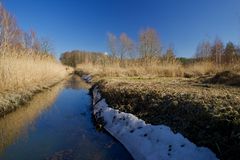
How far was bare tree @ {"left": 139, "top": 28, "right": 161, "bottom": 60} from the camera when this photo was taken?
68.4 feet

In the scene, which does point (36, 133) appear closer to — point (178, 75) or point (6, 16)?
point (6, 16)

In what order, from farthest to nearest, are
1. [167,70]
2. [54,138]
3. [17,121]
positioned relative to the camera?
[167,70] → [17,121] → [54,138]

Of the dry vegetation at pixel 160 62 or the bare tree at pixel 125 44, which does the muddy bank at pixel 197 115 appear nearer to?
the dry vegetation at pixel 160 62

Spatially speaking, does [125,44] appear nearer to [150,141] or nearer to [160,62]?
[160,62]

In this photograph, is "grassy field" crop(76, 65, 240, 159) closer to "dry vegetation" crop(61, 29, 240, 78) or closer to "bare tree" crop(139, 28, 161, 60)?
"dry vegetation" crop(61, 29, 240, 78)

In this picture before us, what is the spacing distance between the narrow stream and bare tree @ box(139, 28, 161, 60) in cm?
1495

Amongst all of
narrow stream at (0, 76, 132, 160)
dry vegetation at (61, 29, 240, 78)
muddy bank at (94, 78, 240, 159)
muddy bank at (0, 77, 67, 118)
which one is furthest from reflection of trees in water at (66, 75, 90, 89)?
muddy bank at (94, 78, 240, 159)

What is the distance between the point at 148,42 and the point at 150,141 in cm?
1877

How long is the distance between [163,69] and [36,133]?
1053cm

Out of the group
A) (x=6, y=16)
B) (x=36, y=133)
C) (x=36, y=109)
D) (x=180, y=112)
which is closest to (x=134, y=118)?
(x=180, y=112)

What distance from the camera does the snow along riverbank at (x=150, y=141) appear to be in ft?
9.31

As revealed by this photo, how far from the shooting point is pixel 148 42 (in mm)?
21516

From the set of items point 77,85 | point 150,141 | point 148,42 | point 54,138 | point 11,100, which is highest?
point 148,42

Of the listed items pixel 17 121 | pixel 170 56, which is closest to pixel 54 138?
pixel 17 121
